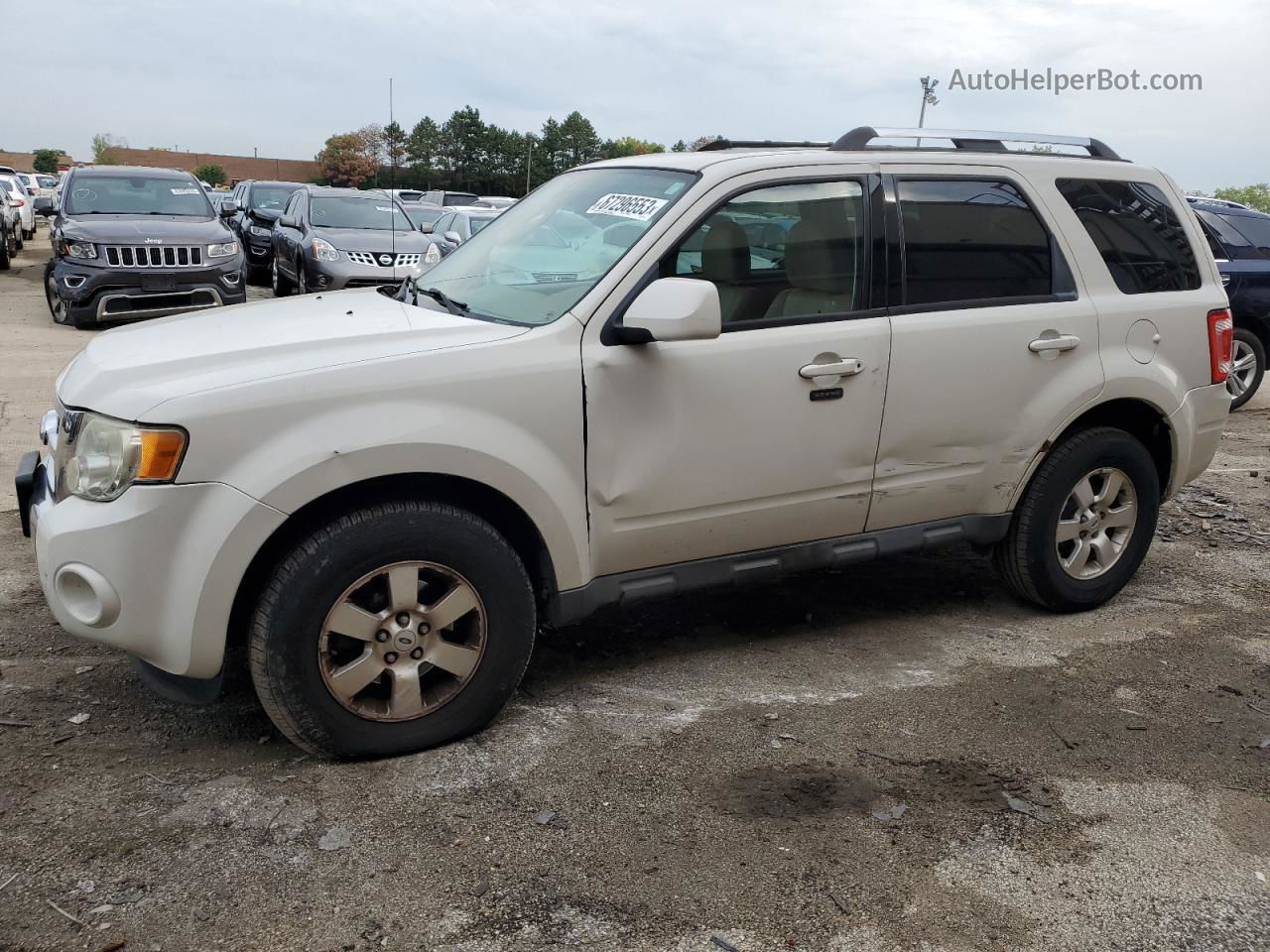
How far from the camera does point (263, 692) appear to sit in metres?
3.23

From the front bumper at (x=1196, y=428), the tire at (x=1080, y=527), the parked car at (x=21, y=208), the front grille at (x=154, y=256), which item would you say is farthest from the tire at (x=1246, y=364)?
the parked car at (x=21, y=208)

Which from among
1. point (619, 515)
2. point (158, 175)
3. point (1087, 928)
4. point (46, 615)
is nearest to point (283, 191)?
point (158, 175)

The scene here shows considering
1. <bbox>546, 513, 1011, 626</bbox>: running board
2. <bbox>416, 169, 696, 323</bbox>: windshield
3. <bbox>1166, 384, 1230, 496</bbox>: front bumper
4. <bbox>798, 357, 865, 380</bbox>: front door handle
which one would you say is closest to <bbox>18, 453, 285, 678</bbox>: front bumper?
<bbox>546, 513, 1011, 626</bbox>: running board

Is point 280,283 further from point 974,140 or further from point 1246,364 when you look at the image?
point 974,140

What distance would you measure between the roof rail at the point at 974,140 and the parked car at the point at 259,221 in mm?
14289

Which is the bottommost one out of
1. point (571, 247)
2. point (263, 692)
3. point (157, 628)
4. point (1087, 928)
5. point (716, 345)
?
point (1087, 928)

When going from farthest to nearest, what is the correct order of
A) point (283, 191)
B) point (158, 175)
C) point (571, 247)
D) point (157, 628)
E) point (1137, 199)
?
point (283, 191)
point (158, 175)
point (1137, 199)
point (571, 247)
point (157, 628)

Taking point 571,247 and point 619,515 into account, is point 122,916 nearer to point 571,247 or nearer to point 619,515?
point 619,515

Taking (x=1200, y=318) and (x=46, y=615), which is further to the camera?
(x=1200, y=318)

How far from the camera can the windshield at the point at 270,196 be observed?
1945 cm

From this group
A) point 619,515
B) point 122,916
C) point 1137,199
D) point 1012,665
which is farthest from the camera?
point 1137,199

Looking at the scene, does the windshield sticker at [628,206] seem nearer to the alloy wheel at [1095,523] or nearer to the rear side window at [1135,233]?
the rear side window at [1135,233]

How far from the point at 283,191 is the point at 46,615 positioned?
1719 centimetres

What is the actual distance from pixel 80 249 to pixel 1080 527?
10.7 m
